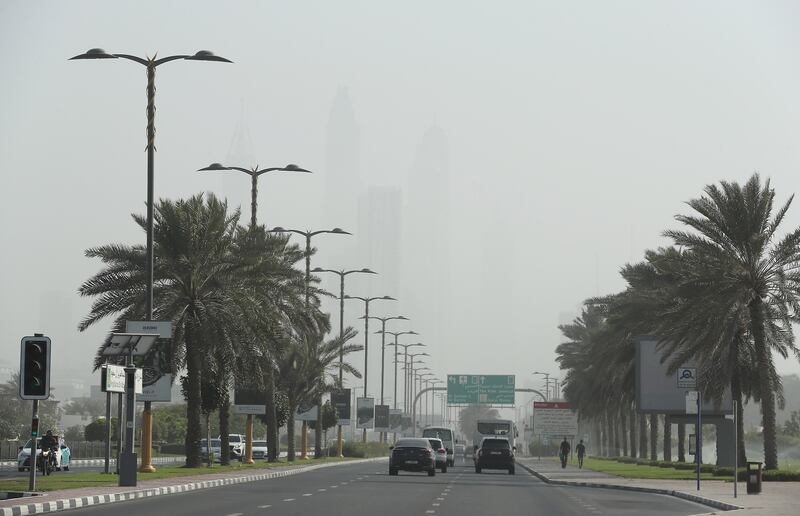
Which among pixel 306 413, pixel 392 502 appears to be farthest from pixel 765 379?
pixel 306 413

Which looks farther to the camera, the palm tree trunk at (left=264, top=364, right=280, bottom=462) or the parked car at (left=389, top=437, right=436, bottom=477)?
the palm tree trunk at (left=264, top=364, right=280, bottom=462)

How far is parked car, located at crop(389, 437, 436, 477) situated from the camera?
54250 millimetres

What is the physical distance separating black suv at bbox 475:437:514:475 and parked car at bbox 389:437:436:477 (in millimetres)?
12397

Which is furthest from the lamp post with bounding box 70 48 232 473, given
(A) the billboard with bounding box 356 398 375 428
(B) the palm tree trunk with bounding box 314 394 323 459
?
(A) the billboard with bounding box 356 398 375 428

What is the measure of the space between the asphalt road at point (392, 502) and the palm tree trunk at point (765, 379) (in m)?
12.0

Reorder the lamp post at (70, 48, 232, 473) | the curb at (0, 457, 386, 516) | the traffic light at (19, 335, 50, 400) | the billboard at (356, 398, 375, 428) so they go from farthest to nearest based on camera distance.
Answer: the billboard at (356, 398, 375, 428) < the lamp post at (70, 48, 232, 473) < the traffic light at (19, 335, 50, 400) < the curb at (0, 457, 386, 516)

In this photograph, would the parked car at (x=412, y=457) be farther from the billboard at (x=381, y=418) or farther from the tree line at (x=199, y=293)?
the billboard at (x=381, y=418)

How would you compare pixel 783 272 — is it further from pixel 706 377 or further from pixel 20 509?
pixel 20 509

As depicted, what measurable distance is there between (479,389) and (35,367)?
106466 mm

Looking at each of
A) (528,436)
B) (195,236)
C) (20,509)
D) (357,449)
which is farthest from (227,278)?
(528,436)

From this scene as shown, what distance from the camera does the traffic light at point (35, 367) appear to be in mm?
29281

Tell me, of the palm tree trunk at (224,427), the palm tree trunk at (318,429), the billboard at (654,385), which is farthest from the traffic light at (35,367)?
the palm tree trunk at (318,429)

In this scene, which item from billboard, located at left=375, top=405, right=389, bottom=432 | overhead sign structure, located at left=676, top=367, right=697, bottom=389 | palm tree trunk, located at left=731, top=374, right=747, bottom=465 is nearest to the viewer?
overhead sign structure, located at left=676, top=367, right=697, bottom=389

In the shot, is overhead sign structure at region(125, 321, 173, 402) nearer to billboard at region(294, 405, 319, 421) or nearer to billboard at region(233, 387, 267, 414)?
billboard at region(233, 387, 267, 414)
